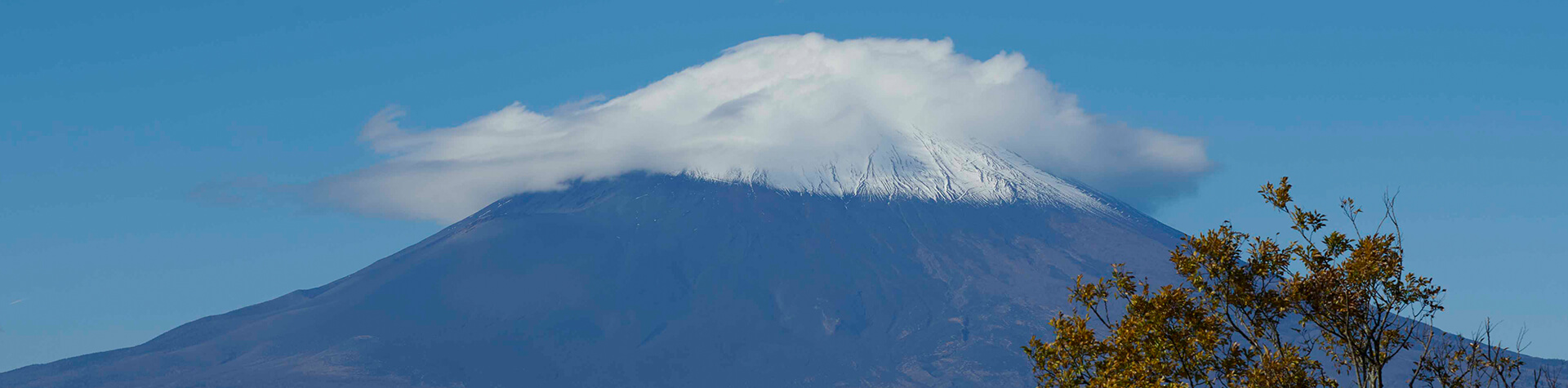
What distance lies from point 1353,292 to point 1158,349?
6.99 feet

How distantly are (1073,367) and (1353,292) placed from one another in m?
3.19

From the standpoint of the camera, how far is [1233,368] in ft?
57.1

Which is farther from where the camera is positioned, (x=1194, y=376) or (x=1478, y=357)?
(x=1478, y=357)

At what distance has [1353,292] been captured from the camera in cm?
1666

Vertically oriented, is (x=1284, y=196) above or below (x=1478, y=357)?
above

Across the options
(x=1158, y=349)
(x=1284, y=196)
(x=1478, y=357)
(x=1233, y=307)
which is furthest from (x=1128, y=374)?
(x=1478, y=357)

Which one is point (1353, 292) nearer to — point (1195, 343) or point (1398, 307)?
point (1398, 307)

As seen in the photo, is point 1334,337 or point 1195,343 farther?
point 1334,337

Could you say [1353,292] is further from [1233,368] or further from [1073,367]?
[1073,367]

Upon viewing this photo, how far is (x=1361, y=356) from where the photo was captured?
55.5ft

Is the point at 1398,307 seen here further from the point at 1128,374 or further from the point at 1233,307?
the point at 1128,374

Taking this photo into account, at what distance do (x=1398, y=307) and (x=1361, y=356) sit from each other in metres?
0.66

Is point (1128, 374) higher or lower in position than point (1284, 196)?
lower

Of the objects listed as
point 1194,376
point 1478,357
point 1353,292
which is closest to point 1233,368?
point 1194,376
